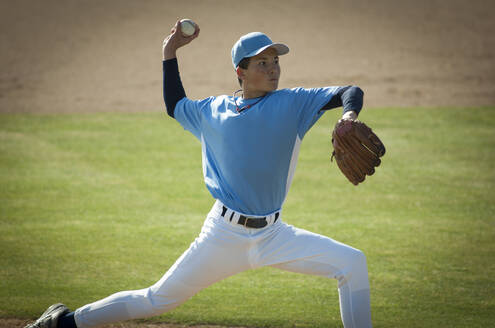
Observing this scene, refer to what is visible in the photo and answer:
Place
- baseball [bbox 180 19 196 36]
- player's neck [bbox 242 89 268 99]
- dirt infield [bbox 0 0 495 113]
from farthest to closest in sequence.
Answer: dirt infield [bbox 0 0 495 113] < baseball [bbox 180 19 196 36] < player's neck [bbox 242 89 268 99]

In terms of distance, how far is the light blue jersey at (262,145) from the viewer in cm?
325

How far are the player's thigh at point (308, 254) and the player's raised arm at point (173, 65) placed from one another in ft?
3.41

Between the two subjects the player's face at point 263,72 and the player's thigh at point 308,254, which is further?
the player's face at point 263,72

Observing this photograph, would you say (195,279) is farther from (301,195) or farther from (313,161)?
(313,161)

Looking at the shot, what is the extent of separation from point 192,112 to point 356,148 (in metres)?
1.05

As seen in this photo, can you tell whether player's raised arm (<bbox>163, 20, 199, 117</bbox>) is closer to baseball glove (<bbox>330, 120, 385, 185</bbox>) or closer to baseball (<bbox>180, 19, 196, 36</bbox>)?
baseball (<bbox>180, 19, 196, 36</bbox>)

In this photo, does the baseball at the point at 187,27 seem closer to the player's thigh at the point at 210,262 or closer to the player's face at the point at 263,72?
the player's face at the point at 263,72

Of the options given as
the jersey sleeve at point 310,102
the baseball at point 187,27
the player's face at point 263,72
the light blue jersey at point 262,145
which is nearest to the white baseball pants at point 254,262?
the light blue jersey at point 262,145

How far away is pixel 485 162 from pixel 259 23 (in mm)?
10058

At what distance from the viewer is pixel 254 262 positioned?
3305 millimetres

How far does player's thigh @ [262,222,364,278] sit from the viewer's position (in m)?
3.20

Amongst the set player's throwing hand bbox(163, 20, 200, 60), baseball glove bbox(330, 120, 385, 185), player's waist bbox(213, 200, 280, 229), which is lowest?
player's waist bbox(213, 200, 280, 229)

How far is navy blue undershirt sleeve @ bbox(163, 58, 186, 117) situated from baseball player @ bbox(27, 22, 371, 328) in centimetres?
40

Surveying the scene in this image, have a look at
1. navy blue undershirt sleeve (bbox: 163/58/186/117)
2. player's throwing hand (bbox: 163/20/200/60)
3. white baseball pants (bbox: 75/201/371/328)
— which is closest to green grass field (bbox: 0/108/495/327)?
white baseball pants (bbox: 75/201/371/328)
